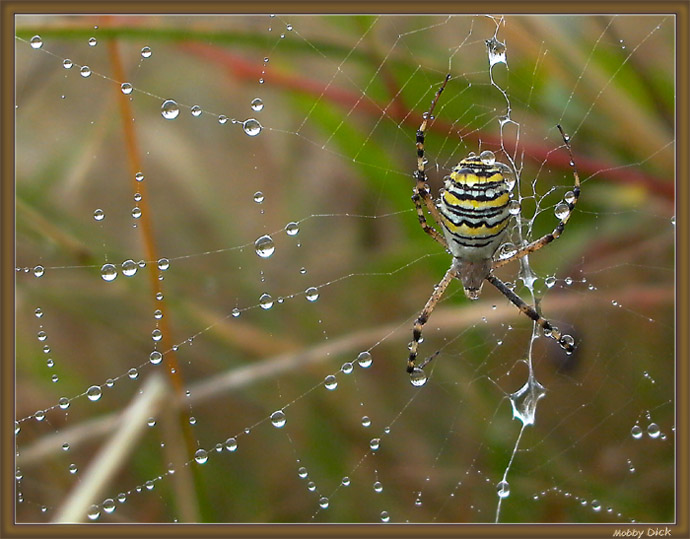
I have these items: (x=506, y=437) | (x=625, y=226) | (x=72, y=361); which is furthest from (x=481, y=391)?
(x=72, y=361)

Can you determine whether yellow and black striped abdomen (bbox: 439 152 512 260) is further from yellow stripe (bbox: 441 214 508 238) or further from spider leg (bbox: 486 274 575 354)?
spider leg (bbox: 486 274 575 354)

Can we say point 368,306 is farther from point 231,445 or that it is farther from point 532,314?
point 231,445

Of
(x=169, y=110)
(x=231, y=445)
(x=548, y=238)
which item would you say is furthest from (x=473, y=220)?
(x=231, y=445)

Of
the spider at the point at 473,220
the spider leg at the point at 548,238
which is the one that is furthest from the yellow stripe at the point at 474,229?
the spider leg at the point at 548,238

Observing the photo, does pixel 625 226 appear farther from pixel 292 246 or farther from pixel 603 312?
pixel 292 246

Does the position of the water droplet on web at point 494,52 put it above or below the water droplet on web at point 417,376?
above

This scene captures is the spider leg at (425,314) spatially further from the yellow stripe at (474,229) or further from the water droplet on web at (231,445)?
the water droplet on web at (231,445)

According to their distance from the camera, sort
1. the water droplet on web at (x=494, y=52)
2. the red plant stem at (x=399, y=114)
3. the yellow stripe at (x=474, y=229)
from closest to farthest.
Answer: the yellow stripe at (x=474, y=229), the water droplet on web at (x=494, y=52), the red plant stem at (x=399, y=114)

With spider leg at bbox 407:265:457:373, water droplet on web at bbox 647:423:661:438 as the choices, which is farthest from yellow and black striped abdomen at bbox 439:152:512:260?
water droplet on web at bbox 647:423:661:438
